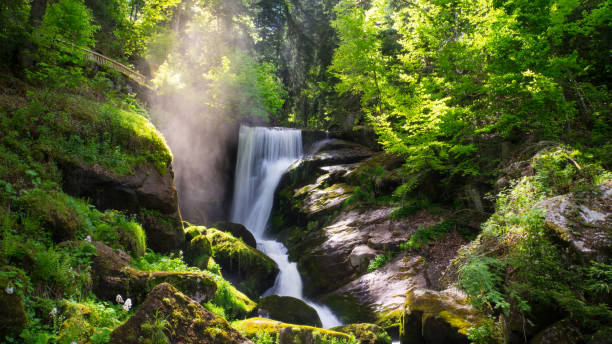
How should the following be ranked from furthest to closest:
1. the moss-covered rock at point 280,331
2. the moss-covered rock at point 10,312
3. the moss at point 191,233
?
1. the moss at point 191,233
2. the moss-covered rock at point 280,331
3. the moss-covered rock at point 10,312

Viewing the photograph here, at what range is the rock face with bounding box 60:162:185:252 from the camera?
656 cm

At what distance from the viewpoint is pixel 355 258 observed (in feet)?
34.8

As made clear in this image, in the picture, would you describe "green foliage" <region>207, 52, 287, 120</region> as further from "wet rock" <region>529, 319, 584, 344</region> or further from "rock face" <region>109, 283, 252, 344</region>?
"wet rock" <region>529, 319, 584, 344</region>

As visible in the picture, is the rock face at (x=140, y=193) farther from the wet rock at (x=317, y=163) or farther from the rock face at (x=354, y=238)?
the wet rock at (x=317, y=163)

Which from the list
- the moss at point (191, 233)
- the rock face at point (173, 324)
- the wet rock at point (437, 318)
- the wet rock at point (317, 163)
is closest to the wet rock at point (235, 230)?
the moss at point (191, 233)

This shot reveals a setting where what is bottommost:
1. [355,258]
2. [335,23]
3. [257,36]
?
[355,258]

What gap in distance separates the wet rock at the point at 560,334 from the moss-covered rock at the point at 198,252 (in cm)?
731

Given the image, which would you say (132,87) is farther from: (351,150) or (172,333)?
(172,333)

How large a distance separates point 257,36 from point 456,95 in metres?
26.2

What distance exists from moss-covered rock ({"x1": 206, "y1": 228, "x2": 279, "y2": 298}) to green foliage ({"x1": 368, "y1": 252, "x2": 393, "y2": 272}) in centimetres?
347

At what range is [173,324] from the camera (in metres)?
2.95

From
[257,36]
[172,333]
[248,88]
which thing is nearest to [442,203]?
[172,333]

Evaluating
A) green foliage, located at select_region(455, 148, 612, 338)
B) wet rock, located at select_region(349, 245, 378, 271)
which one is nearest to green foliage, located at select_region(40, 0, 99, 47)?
wet rock, located at select_region(349, 245, 378, 271)

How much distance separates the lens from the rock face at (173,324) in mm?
2646
